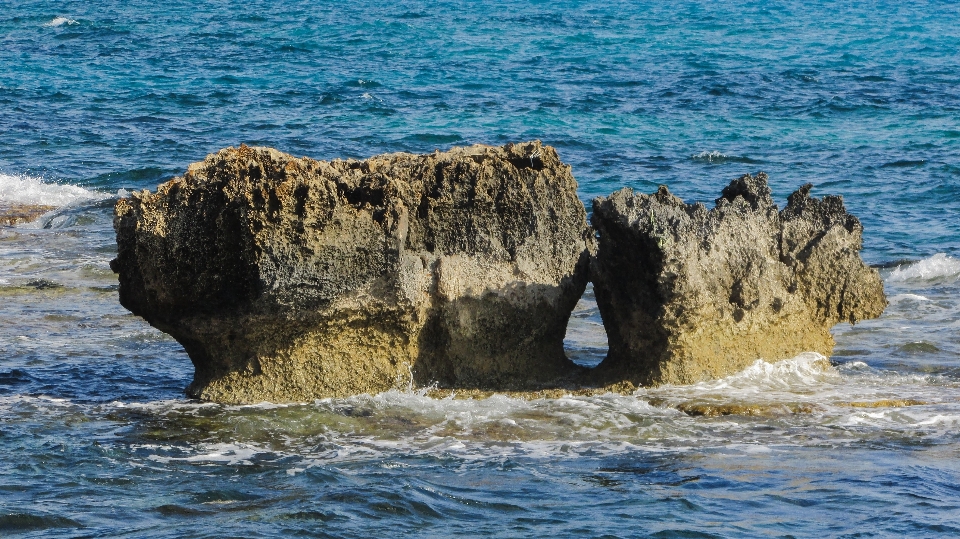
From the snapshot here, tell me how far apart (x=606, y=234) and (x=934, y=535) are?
2.56m

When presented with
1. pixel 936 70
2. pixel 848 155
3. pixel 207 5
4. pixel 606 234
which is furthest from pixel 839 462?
pixel 207 5

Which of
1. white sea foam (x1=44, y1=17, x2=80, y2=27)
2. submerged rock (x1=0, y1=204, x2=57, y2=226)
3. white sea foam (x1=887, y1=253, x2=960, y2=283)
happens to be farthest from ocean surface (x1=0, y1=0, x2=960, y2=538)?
white sea foam (x1=44, y1=17, x2=80, y2=27)

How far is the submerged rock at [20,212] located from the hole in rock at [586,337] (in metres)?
7.00

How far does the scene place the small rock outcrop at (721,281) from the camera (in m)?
6.44

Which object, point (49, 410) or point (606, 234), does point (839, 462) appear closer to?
point (606, 234)

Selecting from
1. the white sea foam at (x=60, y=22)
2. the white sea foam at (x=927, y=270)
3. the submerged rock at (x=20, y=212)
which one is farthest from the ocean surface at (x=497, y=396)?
the white sea foam at (x=60, y=22)

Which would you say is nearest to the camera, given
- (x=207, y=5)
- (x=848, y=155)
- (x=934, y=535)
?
(x=934, y=535)

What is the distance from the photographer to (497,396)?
665 cm

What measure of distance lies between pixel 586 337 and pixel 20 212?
810 centimetres

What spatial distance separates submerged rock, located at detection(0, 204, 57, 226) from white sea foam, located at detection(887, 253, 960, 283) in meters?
9.35

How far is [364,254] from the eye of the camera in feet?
20.8

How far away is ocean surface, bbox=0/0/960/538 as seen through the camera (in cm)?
515

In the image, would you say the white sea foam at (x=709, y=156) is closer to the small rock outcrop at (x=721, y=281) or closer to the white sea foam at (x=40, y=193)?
the white sea foam at (x=40, y=193)

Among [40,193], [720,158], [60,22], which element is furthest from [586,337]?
[60,22]
